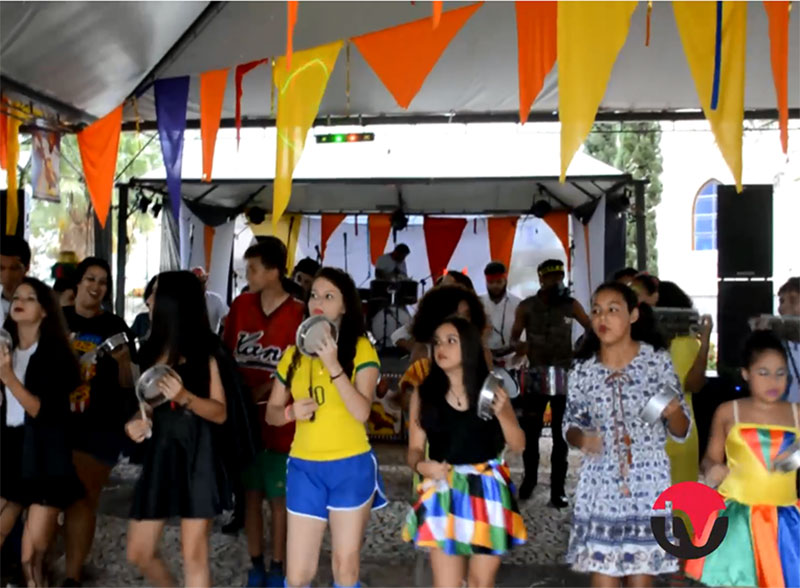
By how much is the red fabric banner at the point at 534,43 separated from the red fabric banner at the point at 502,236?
6.53 metres

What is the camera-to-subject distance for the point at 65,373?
9.63 ft

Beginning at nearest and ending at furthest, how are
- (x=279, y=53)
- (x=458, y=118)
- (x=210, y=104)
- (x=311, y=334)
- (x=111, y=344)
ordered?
(x=311, y=334) → (x=111, y=344) → (x=210, y=104) → (x=279, y=53) → (x=458, y=118)

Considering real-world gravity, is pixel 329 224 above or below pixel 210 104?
above

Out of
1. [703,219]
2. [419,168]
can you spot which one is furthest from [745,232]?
[703,219]

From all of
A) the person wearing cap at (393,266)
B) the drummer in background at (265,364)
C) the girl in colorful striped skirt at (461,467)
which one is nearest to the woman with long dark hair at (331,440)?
the girl in colorful striped skirt at (461,467)

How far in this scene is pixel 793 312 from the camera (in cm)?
438

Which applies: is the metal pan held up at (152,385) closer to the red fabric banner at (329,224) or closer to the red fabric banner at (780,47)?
the red fabric banner at (780,47)

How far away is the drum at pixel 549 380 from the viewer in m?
4.57

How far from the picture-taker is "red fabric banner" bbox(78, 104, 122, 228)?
15.3 feet

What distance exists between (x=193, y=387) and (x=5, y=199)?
3047 millimetres

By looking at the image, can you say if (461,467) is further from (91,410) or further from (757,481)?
(91,410)

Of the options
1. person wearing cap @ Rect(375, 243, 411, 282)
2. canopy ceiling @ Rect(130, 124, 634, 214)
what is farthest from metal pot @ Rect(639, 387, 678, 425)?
person wearing cap @ Rect(375, 243, 411, 282)

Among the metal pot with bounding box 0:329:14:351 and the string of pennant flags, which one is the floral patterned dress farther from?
the metal pot with bounding box 0:329:14:351

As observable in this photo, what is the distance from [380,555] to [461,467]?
167 cm
